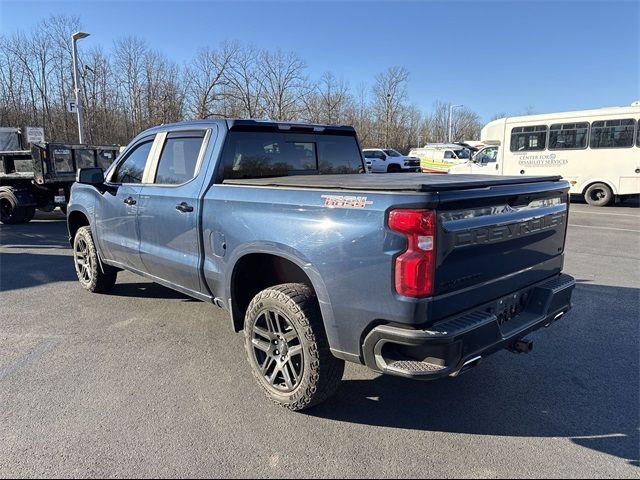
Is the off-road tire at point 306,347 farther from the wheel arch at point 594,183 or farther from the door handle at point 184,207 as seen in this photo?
the wheel arch at point 594,183

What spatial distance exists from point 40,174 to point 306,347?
10.1m

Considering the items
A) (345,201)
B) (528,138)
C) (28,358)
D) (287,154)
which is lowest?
(28,358)

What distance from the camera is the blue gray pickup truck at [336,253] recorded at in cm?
248

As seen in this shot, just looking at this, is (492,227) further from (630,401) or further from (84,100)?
(84,100)

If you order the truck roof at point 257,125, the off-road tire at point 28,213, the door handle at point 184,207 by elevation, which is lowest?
the off-road tire at point 28,213

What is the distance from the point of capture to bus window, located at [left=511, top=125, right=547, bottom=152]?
648 inches

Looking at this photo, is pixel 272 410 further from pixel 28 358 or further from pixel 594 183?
pixel 594 183

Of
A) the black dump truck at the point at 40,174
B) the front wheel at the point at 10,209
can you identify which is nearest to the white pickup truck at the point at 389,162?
the black dump truck at the point at 40,174

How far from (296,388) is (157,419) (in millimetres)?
935

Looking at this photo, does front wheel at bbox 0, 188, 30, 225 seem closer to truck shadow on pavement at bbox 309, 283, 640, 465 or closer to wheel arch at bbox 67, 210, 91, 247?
wheel arch at bbox 67, 210, 91, 247

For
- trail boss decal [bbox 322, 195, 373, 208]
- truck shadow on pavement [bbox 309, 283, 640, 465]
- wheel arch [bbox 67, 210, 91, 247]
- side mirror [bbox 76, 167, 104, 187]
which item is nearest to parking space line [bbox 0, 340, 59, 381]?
side mirror [bbox 76, 167, 104, 187]

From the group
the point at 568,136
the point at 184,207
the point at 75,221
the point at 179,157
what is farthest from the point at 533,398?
the point at 568,136

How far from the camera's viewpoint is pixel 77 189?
5.73 metres

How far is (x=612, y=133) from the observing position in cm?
1484
